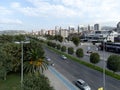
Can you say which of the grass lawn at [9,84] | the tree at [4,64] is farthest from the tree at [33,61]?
the grass lawn at [9,84]

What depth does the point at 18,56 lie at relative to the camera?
48562 millimetres

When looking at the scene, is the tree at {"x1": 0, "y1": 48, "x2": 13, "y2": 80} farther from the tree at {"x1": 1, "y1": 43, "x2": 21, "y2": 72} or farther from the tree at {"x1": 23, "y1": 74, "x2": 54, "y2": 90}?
the tree at {"x1": 23, "y1": 74, "x2": 54, "y2": 90}

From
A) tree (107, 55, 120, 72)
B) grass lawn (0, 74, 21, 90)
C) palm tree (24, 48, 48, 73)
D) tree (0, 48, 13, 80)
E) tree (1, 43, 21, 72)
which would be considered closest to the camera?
grass lawn (0, 74, 21, 90)

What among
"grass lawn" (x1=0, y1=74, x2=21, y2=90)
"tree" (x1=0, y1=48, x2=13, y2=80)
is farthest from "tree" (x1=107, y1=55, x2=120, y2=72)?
"tree" (x1=0, y1=48, x2=13, y2=80)

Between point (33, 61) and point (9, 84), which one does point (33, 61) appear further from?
point (9, 84)

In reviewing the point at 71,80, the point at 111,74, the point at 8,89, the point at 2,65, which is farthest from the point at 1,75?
the point at 111,74

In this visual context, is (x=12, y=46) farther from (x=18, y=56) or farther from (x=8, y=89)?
(x=8, y=89)

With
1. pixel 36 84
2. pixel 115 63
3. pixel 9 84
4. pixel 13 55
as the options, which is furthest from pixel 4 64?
pixel 36 84

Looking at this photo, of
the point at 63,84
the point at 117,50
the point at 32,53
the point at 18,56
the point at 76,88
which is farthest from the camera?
the point at 117,50

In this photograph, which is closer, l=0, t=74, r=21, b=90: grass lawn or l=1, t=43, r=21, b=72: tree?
l=0, t=74, r=21, b=90: grass lawn

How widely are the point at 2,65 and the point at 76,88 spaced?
14644mm

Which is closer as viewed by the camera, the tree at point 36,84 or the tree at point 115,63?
the tree at point 36,84

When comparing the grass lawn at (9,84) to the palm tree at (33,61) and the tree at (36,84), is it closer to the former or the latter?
the palm tree at (33,61)

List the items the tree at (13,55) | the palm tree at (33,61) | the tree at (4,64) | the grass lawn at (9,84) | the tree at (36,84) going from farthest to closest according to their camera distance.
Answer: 1. the tree at (13,55)
2. the palm tree at (33,61)
3. the tree at (4,64)
4. the grass lawn at (9,84)
5. the tree at (36,84)
